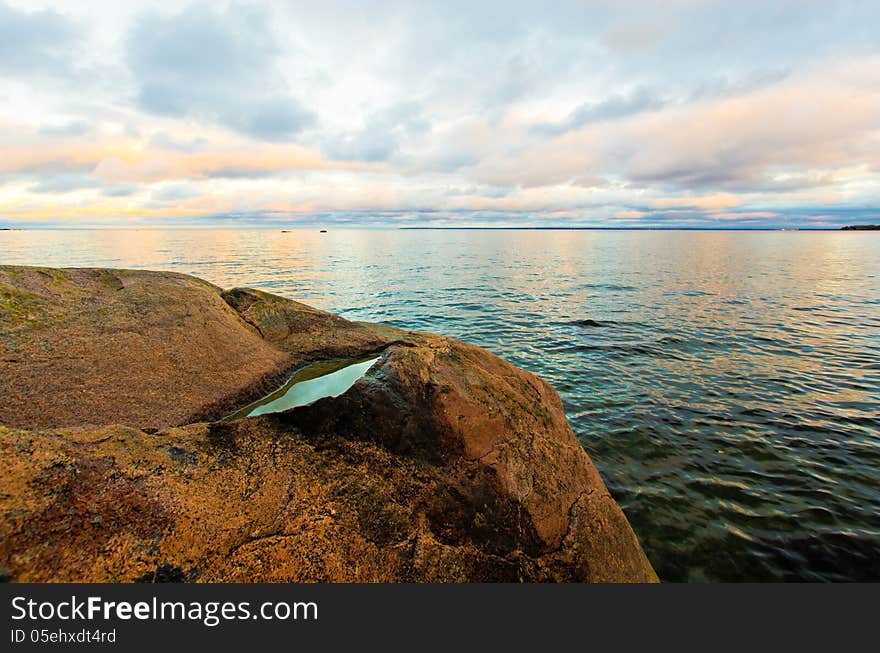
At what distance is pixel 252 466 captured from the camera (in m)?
3.40

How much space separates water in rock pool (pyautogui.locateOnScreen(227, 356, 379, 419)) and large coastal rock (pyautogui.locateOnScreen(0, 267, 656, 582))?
0.91 feet

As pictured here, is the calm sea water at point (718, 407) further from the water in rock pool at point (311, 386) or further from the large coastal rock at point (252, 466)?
the water in rock pool at point (311, 386)

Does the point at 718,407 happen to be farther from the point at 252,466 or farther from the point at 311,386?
the point at 252,466

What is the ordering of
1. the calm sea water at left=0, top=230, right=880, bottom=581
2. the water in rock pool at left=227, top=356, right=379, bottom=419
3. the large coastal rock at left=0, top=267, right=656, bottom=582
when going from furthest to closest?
1. the calm sea water at left=0, top=230, right=880, bottom=581
2. the water in rock pool at left=227, top=356, right=379, bottom=419
3. the large coastal rock at left=0, top=267, right=656, bottom=582

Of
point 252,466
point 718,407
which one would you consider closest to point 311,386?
point 252,466

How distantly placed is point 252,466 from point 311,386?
1.92m

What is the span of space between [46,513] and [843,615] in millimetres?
5946

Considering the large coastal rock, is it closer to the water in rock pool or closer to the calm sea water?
the water in rock pool

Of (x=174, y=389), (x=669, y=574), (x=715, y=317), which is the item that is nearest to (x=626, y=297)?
(x=715, y=317)

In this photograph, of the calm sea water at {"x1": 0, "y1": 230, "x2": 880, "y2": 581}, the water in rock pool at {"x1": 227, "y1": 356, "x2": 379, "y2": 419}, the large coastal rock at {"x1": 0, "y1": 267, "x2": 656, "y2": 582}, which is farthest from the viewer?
the calm sea water at {"x1": 0, "y1": 230, "x2": 880, "y2": 581}

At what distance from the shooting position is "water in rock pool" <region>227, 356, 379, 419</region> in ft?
15.3

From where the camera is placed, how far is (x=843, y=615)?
3268 millimetres

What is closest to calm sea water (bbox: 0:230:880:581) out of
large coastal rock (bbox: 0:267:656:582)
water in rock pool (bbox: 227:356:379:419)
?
large coastal rock (bbox: 0:267:656:582)

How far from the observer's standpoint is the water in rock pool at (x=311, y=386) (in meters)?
4.66
